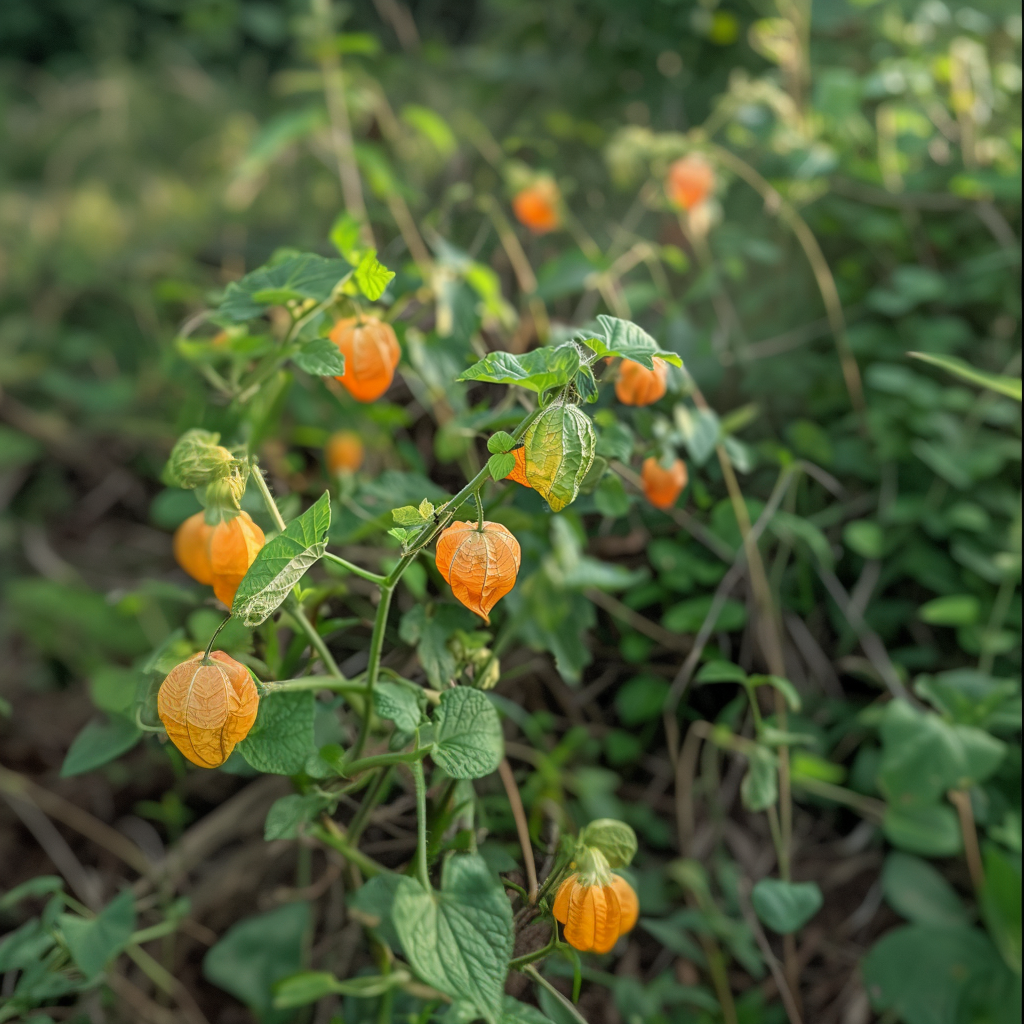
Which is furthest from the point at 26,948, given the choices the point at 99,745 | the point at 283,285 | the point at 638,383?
the point at 638,383

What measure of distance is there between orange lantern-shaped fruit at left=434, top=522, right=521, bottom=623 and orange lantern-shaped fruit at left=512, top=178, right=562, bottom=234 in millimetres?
814

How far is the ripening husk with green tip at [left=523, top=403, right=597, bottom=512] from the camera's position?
1.44ft

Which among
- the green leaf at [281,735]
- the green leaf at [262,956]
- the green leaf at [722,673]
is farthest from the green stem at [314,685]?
the green leaf at [262,956]

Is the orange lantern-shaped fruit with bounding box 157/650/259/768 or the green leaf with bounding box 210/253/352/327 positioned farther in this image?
the green leaf with bounding box 210/253/352/327

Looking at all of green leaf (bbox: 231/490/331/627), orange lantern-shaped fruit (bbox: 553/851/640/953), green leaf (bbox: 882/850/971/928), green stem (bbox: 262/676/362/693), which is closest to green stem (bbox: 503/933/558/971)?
orange lantern-shaped fruit (bbox: 553/851/640/953)

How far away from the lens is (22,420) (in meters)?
1.79

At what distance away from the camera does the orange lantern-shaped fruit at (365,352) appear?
0.66 metres

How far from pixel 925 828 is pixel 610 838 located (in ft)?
1.69

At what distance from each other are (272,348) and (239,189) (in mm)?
1464

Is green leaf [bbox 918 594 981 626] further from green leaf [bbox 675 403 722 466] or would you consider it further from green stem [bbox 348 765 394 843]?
green stem [bbox 348 765 394 843]

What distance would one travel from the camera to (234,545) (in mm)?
551

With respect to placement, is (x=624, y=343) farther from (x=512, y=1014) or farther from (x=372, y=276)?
(x=512, y=1014)

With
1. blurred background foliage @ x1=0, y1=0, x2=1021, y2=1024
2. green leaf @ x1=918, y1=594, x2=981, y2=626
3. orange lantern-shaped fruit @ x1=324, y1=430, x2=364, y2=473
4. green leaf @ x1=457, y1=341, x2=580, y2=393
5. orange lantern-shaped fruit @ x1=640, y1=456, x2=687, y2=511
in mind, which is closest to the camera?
green leaf @ x1=457, y1=341, x2=580, y2=393

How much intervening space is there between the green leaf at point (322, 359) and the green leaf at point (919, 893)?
84cm
